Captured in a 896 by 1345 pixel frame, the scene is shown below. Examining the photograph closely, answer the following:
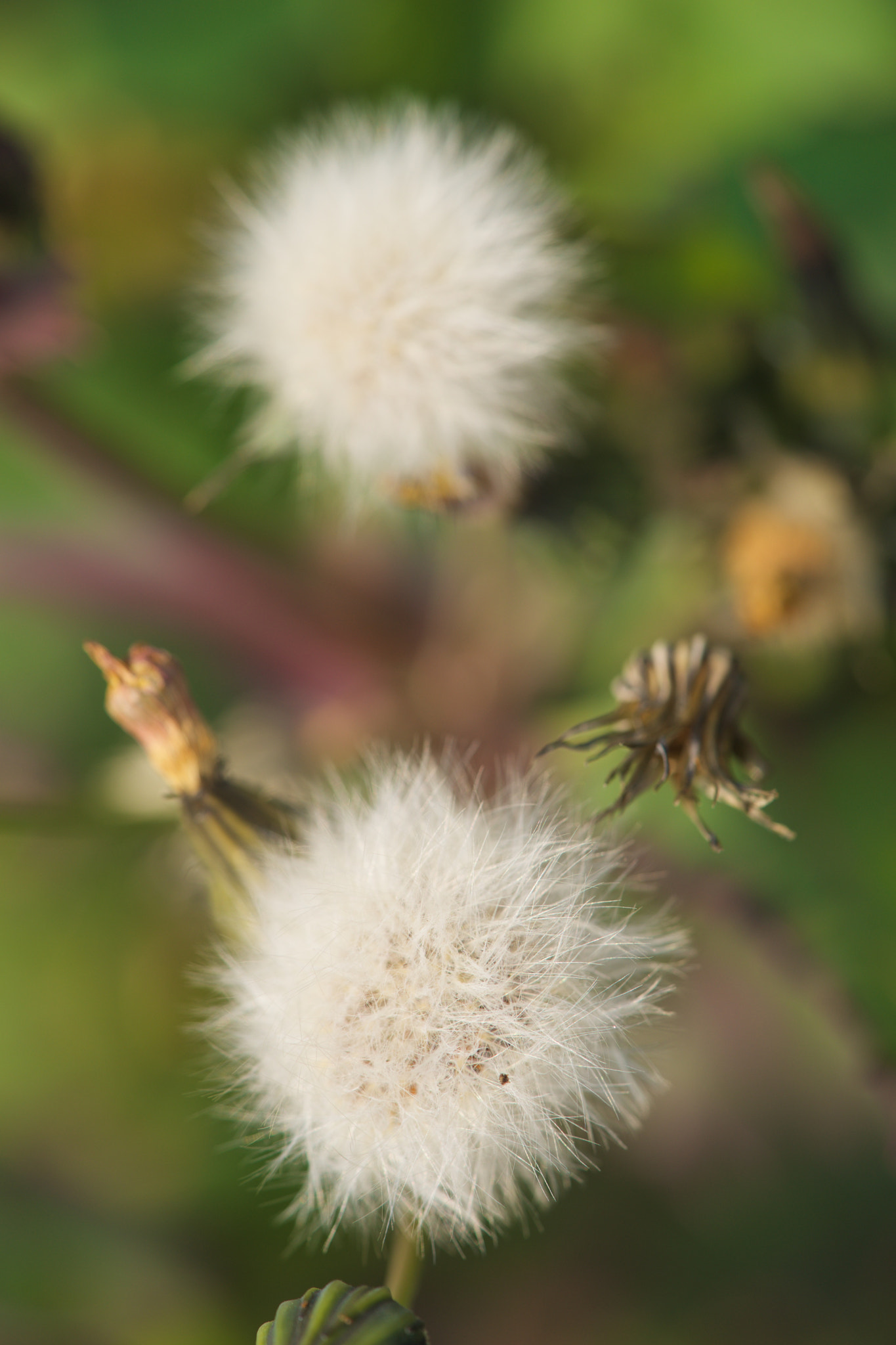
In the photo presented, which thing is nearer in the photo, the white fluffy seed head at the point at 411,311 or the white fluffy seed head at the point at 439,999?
the white fluffy seed head at the point at 439,999

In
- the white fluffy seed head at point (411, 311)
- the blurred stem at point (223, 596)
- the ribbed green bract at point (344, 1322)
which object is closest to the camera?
the ribbed green bract at point (344, 1322)

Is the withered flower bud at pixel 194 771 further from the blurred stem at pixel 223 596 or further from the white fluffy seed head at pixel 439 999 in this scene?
the blurred stem at pixel 223 596

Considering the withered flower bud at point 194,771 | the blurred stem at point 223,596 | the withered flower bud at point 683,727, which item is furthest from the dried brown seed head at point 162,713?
the blurred stem at point 223,596

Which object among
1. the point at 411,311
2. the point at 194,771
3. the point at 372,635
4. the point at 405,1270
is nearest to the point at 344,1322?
the point at 405,1270

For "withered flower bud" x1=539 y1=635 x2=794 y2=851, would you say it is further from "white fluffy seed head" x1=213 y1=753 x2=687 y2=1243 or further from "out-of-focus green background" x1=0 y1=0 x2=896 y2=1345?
"out-of-focus green background" x1=0 y1=0 x2=896 y2=1345

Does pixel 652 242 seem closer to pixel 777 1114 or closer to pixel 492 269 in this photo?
pixel 492 269

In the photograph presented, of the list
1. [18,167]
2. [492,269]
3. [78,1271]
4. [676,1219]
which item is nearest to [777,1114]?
[676,1219]
